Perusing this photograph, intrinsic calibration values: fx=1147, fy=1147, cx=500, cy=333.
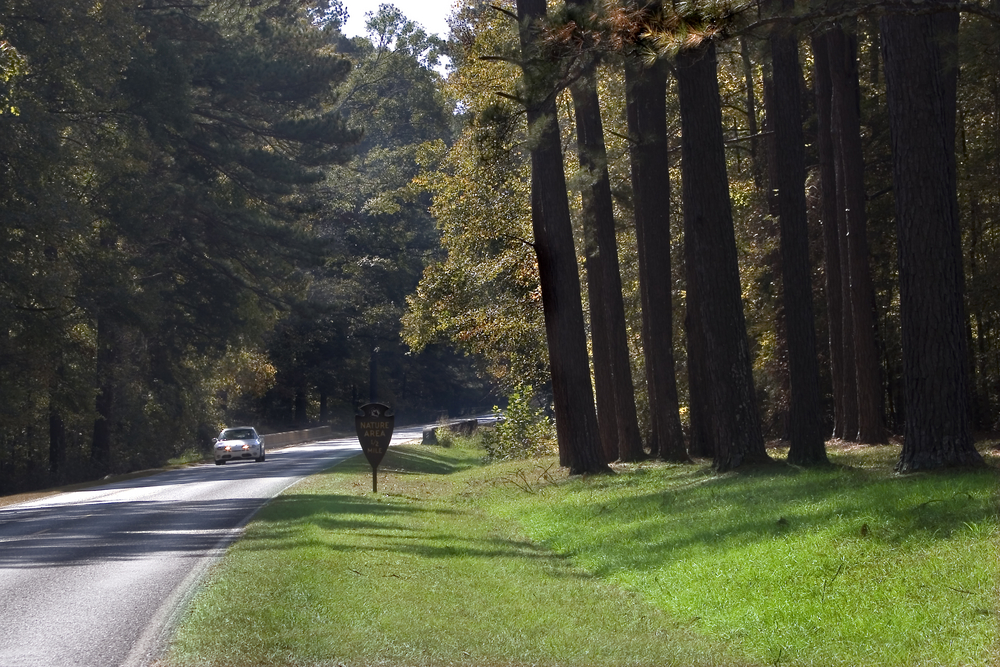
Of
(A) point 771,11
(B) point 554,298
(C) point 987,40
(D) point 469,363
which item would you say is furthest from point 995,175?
(D) point 469,363

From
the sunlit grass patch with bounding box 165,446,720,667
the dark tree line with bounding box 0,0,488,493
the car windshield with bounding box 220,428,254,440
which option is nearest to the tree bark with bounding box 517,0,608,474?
the sunlit grass patch with bounding box 165,446,720,667

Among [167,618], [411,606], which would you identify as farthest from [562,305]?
[167,618]

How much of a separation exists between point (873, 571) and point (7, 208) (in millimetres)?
32182

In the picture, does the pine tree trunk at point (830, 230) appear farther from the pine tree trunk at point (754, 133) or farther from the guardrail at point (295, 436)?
the guardrail at point (295, 436)

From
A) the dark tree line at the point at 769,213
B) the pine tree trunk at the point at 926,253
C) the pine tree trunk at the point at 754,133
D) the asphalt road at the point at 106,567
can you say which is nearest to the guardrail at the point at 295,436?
the pine tree trunk at the point at 754,133

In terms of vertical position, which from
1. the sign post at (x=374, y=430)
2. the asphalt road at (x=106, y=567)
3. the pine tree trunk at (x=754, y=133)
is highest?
the pine tree trunk at (x=754, y=133)

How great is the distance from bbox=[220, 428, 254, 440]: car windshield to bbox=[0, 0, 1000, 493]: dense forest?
5.42 metres

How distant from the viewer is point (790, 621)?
9.24 m

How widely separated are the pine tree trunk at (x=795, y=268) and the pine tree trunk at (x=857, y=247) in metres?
3.61

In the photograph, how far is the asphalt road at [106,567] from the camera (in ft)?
32.3

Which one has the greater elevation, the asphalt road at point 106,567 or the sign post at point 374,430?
the sign post at point 374,430

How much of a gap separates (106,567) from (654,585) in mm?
7048

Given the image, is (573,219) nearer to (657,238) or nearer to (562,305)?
(657,238)

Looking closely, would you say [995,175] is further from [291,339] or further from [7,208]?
[291,339]
